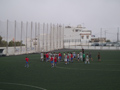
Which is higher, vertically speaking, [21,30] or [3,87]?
[21,30]

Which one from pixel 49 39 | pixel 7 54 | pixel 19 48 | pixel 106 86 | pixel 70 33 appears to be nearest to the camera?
pixel 106 86

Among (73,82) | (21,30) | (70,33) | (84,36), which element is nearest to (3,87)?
(73,82)

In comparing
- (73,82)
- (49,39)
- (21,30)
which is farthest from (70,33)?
(73,82)

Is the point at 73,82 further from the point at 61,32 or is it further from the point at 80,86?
the point at 61,32

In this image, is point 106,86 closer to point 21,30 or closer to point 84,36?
point 21,30

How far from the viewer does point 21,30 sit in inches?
2415

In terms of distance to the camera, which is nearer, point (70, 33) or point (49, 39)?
point (49, 39)

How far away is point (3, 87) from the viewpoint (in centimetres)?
1522

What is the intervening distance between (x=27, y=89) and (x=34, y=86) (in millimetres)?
1095

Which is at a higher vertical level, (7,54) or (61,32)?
(61,32)

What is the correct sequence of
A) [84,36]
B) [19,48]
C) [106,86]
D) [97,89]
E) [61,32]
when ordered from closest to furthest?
[97,89] < [106,86] < [19,48] < [61,32] < [84,36]

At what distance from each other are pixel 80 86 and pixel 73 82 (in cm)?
160

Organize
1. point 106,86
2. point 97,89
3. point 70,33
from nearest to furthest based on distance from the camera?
point 97,89
point 106,86
point 70,33

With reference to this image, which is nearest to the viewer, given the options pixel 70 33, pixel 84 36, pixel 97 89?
pixel 97 89
